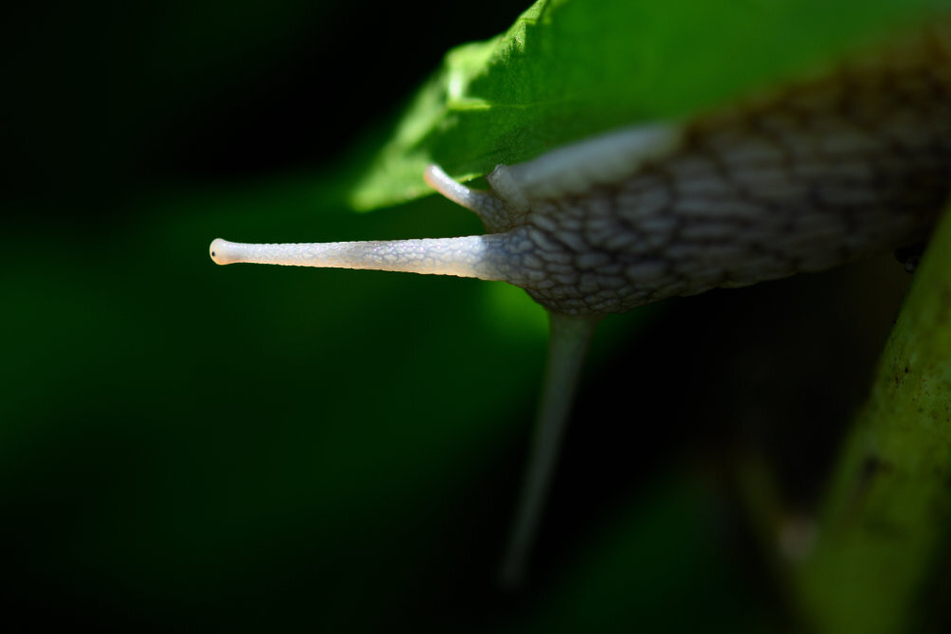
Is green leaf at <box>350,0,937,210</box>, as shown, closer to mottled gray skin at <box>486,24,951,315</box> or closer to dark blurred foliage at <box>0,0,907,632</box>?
mottled gray skin at <box>486,24,951,315</box>

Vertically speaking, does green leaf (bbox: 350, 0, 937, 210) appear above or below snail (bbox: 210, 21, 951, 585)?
above

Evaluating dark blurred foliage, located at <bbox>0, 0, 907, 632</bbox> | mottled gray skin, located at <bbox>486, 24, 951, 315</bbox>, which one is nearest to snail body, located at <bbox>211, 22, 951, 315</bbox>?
mottled gray skin, located at <bbox>486, 24, 951, 315</bbox>

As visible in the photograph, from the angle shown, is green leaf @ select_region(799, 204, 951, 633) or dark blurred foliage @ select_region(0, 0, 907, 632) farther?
dark blurred foliage @ select_region(0, 0, 907, 632)

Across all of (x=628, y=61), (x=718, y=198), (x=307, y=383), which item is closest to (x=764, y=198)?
(x=718, y=198)

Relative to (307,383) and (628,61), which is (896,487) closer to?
(628,61)

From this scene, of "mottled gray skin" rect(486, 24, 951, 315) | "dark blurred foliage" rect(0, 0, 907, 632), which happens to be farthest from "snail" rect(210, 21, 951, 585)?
"dark blurred foliage" rect(0, 0, 907, 632)

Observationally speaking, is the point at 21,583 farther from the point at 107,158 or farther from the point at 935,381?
the point at 935,381

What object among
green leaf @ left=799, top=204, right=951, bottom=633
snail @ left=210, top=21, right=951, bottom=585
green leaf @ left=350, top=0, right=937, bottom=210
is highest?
green leaf @ left=350, top=0, right=937, bottom=210
